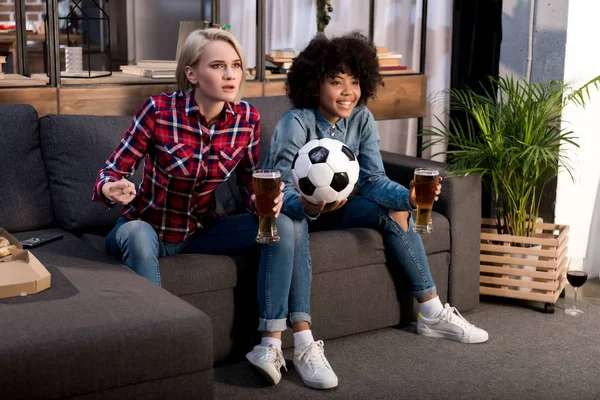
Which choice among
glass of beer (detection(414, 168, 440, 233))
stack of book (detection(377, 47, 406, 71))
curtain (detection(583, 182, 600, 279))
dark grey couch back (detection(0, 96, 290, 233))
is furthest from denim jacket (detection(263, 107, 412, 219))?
curtain (detection(583, 182, 600, 279))

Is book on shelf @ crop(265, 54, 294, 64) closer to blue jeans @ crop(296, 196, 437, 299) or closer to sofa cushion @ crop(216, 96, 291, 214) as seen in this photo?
sofa cushion @ crop(216, 96, 291, 214)

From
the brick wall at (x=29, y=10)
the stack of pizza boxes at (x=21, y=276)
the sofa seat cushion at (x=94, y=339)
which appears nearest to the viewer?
the sofa seat cushion at (x=94, y=339)

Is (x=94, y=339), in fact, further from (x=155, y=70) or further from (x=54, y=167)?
(x=155, y=70)

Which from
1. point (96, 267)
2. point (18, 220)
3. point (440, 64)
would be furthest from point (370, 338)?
point (440, 64)

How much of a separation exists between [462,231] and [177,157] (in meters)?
1.13

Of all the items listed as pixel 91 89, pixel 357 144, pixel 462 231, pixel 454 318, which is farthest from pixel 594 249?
pixel 91 89

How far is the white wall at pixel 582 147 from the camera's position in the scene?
3.39m

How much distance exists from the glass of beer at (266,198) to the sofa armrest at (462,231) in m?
0.89

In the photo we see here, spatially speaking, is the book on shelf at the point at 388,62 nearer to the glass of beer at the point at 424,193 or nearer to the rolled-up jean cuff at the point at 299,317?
the glass of beer at the point at 424,193

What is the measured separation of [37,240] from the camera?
2.46 m

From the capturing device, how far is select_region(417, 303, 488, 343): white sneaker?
2.70 meters

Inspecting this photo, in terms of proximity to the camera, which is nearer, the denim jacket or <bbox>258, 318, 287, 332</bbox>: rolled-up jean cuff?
<bbox>258, 318, 287, 332</bbox>: rolled-up jean cuff

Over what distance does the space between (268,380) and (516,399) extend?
2.30 ft

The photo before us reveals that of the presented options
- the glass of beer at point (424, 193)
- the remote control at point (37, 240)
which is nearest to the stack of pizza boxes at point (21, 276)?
the remote control at point (37, 240)
